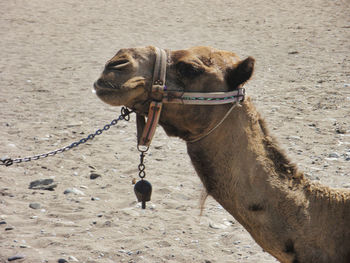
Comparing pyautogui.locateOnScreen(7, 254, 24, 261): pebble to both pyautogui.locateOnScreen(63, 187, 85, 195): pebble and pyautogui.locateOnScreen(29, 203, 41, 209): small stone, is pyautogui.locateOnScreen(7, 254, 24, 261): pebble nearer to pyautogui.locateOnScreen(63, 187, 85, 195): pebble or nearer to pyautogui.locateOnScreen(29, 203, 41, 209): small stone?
pyautogui.locateOnScreen(29, 203, 41, 209): small stone

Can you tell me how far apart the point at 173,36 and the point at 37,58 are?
13.1 feet

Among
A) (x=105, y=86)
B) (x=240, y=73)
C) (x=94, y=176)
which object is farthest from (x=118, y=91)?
(x=94, y=176)

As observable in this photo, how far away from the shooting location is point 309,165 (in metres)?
6.76

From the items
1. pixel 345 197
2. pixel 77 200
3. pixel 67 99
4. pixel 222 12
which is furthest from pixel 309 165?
pixel 222 12

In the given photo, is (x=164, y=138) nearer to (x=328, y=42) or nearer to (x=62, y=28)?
(x=328, y=42)

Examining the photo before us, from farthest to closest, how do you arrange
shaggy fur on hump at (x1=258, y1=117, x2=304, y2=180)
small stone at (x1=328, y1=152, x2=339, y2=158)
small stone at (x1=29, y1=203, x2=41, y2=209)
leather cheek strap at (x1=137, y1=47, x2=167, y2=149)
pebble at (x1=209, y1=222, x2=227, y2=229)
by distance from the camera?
small stone at (x1=328, y1=152, x2=339, y2=158), small stone at (x1=29, y1=203, x2=41, y2=209), pebble at (x1=209, y1=222, x2=227, y2=229), shaggy fur on hump at (x1=258, y1=117, x2=304, y2=180), leather cheek strap at (x1=137, y1=47, x2=167, y2=149)

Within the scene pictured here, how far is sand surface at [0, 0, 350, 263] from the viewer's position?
5102 mm

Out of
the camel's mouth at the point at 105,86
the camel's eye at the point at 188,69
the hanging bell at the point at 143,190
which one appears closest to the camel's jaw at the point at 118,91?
the camel's mouth at the point at 105,86

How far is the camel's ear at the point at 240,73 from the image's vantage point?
9.81ft

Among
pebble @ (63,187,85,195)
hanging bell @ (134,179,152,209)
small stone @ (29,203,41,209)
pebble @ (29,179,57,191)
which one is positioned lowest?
pebble @ (29,179,57,191)

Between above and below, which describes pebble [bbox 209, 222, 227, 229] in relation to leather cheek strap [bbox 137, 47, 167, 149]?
below

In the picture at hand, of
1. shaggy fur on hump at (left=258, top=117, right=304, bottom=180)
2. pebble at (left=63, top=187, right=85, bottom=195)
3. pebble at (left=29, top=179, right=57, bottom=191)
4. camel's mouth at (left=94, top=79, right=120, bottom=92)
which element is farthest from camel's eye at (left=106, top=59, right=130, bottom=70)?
pebble at (left=29, top=179, right=57, bottom=191)

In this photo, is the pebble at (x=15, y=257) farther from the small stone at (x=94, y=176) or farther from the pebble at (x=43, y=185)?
the small stone at (x=94, y=176)

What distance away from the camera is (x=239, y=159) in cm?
311
